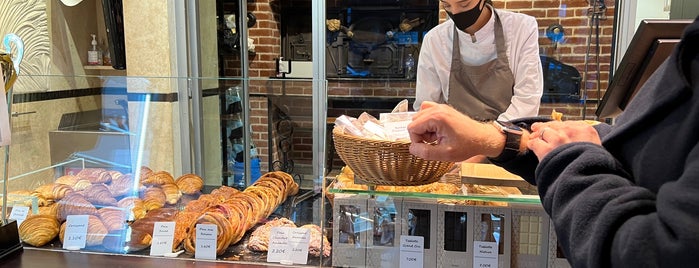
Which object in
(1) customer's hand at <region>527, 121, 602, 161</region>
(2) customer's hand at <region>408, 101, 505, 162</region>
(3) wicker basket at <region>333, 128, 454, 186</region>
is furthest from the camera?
(3) wicker basket at <region>333, 128, 454, 186</region>

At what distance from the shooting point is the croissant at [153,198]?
1.34 meters

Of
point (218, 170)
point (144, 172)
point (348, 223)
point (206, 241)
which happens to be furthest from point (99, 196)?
point (348, 223)

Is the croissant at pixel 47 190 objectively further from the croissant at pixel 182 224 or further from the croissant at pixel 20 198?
the croissant at pixel 182 224

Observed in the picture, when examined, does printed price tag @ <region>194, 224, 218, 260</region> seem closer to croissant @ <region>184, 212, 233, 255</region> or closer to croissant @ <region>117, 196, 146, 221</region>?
croissant @ <region>184, 212, 233, 255</region>

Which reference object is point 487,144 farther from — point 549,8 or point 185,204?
point 549,8

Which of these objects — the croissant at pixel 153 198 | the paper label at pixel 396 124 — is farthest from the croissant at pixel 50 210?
the paper label at pixel 396 124

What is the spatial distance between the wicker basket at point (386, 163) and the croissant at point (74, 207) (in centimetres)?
76

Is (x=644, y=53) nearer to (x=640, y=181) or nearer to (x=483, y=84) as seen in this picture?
(x=640, y=181)

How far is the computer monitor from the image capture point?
2.56 feet

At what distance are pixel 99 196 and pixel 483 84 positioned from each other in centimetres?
178

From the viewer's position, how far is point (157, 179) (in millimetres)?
1456

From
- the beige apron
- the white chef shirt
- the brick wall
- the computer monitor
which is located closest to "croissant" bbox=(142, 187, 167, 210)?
the brick wall

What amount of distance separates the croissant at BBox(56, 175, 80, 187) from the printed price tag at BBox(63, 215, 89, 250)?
19 centimetres

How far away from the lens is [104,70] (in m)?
3.47
